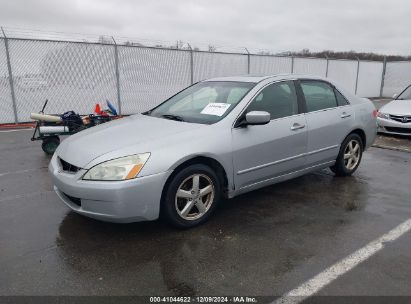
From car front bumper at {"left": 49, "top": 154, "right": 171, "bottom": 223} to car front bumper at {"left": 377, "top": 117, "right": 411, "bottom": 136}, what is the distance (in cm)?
689

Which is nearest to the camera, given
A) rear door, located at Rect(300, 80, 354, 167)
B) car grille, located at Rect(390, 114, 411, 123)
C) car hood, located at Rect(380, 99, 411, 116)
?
rear door, located at Rect(300, 80, 354, 167)

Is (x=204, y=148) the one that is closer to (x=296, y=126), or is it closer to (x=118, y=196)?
(x=118, y=196)

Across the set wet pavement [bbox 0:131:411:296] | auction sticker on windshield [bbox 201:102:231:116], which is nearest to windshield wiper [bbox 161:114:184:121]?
auction sticker on windshield [bbox 201:102:231:116]

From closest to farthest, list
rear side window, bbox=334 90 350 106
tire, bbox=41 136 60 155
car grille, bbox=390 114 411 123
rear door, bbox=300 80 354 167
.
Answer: rear door, bbox=300 80 354 167, rear side window, bbox=334 90 350 106, tire, bbox=41 136 60 155, car grille, bbox=390 114 411 123

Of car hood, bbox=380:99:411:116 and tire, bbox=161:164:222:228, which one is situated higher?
car hood, bbox=380:99:411:116

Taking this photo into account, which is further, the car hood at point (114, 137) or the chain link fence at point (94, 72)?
the chain link fence at point (94, 72)

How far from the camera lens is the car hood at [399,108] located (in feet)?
27.3

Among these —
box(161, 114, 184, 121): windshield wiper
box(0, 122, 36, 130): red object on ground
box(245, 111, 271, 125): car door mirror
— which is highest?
box(245, 111, 271, 125): car door mirror

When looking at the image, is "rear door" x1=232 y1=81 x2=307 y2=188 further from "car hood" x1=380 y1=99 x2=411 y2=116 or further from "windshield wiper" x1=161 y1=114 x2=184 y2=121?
"car hood" x1=380 y1=99 x2=411 y2=116

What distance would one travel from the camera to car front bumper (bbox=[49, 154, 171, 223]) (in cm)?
318

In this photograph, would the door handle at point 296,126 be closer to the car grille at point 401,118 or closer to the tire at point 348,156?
the tire at point 348,156

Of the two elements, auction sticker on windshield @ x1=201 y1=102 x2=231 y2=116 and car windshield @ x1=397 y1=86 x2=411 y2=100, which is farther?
car windshield @ x1=397 y1=86 x2=411 y2=100

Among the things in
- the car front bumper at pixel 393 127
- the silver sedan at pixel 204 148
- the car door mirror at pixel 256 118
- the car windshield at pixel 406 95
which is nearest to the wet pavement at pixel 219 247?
the silver sedan at pixel 204 148

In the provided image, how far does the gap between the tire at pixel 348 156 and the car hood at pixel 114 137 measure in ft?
8.31
